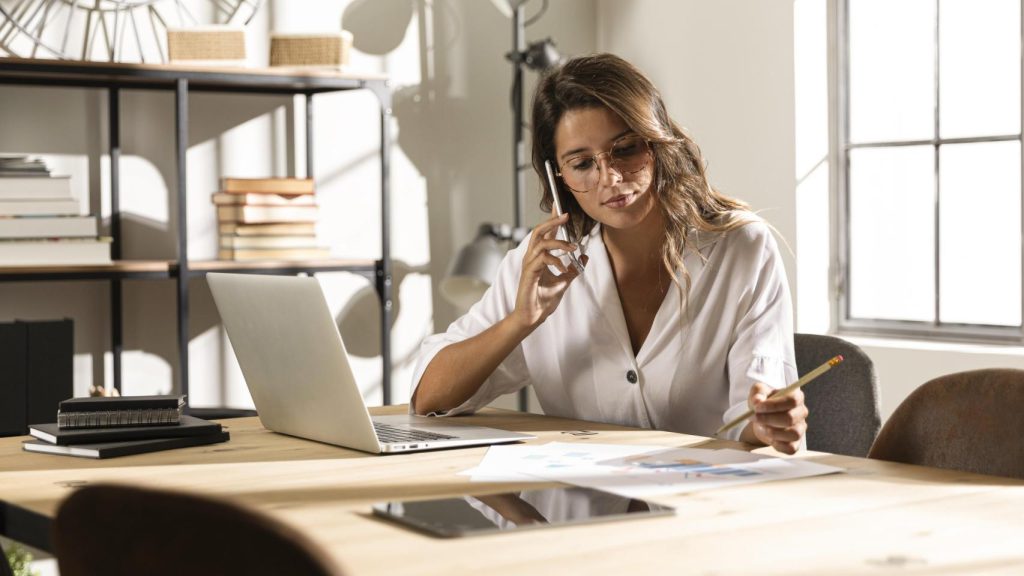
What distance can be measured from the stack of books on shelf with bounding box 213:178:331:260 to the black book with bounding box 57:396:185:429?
1576mm

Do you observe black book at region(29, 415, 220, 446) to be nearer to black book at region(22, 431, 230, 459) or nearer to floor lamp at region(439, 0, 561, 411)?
black book at region(22, 431, 230, 459)

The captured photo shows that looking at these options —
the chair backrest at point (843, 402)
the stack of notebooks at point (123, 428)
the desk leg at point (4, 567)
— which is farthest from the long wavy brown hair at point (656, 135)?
the desk leg at point (4, 567)

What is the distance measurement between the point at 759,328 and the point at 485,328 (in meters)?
0.51

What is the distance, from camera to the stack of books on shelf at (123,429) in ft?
5.68

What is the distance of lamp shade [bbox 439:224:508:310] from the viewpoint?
11.9 ft

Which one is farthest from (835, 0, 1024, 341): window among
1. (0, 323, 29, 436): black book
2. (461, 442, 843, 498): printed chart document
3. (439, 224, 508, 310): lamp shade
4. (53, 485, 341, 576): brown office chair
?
(53, 485, 341, 576): brown office chair

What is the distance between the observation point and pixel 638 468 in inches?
59.7

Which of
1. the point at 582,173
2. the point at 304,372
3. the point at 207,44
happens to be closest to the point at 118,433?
the point at 304,372

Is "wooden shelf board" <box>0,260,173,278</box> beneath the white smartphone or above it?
beneath

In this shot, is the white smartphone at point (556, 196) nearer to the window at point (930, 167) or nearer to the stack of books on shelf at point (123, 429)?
the stack of books on shelf at point (123, 429)

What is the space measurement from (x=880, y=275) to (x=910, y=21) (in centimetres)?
74

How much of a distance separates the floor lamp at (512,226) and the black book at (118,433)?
1852mm

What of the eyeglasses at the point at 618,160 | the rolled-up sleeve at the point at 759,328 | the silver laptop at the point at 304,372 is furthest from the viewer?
the eyeglasses at the point at 618,160

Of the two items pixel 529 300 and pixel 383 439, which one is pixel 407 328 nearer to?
pixel 529 300
